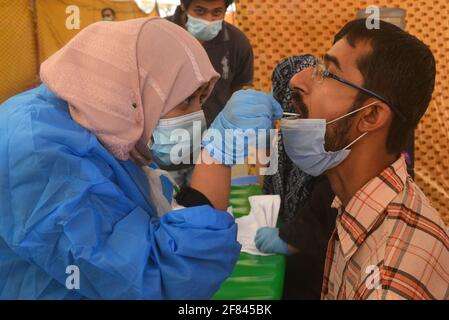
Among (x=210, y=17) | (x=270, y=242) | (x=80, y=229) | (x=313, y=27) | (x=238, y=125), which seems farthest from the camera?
(x=313, y=27)

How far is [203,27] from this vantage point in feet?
9.87

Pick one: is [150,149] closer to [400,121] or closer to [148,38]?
[148,38]

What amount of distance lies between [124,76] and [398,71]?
75 centimetres

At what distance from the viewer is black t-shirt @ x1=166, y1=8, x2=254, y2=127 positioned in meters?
3.18

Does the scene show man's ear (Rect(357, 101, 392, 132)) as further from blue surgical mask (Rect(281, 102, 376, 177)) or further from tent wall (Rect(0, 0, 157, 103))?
tent wall (Rect(0, 0, 157, 103))

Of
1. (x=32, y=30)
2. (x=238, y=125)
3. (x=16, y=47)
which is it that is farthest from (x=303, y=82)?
(x=32, y=30)

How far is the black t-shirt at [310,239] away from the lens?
5.99ft

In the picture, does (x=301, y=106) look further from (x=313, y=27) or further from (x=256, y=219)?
(x=313, y=27)

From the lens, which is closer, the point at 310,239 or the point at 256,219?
the point at 310,239

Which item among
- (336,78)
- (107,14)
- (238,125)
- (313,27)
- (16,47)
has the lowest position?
(16,47)

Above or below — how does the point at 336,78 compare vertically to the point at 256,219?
above

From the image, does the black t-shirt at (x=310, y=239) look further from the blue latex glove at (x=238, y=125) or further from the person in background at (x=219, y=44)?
the person in background at (x=219, y=44)

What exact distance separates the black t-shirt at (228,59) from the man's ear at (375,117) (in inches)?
68.6
